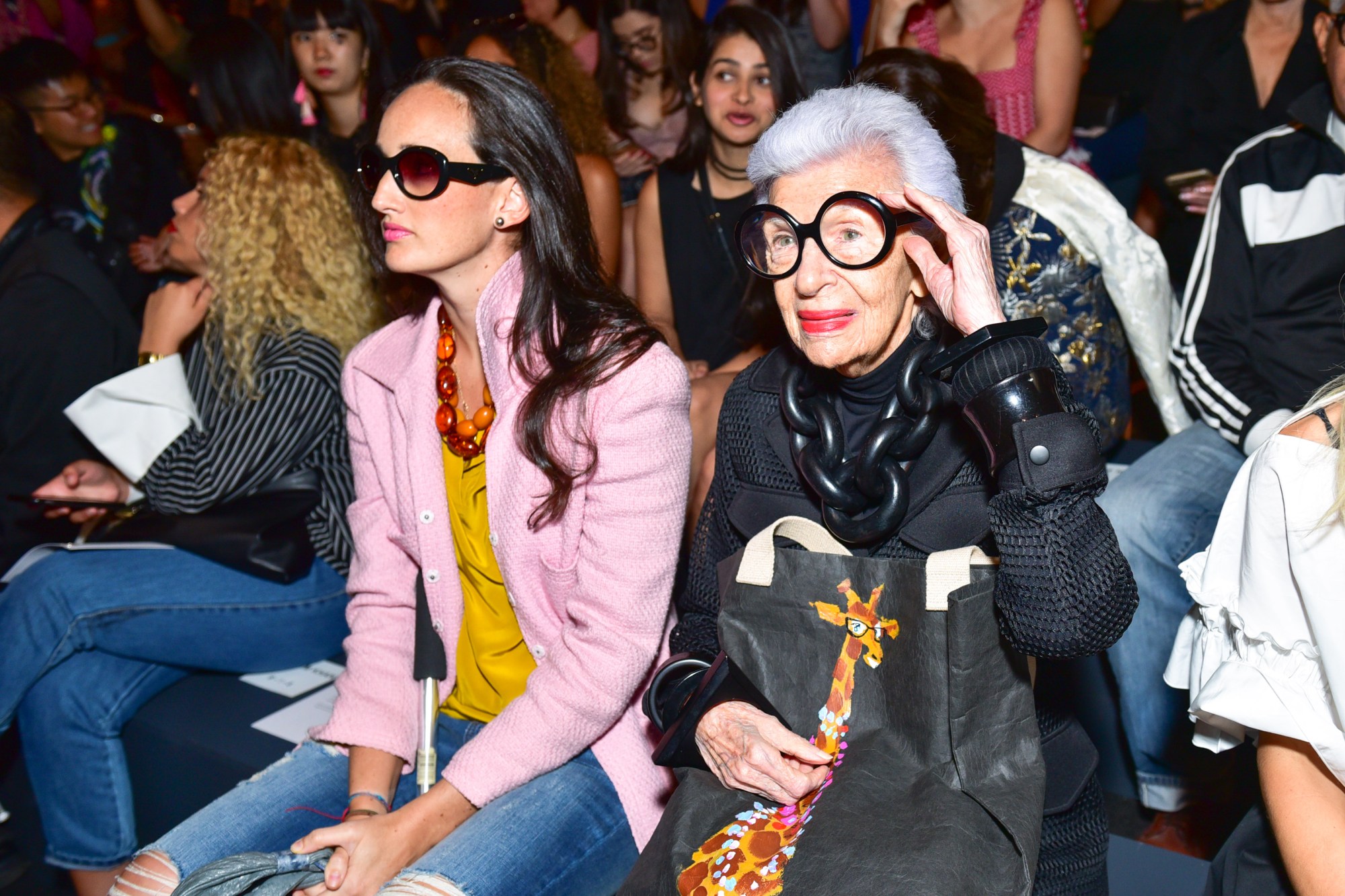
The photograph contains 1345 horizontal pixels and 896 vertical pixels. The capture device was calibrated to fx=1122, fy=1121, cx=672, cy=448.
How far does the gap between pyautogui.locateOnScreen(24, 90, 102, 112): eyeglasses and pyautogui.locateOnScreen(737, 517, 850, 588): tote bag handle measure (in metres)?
4.09

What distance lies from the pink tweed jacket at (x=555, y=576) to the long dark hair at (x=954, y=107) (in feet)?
3.17

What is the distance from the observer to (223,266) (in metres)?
2.68

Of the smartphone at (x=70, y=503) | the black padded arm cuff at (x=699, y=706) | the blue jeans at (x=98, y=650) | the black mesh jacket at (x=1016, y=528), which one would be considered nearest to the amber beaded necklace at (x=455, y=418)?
the black mesh jacket at (x=1016, y=528)

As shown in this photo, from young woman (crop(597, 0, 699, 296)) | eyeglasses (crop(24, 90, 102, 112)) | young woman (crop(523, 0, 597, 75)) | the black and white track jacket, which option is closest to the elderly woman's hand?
the black and white track jacket

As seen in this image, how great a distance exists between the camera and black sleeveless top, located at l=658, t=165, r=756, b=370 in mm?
3416

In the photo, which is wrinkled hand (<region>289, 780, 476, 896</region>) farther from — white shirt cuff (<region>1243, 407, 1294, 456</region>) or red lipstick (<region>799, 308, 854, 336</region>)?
white shirt cuff (<region>1243, 407, 1294, 456</region>)

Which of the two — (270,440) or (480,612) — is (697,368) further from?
(480,612)

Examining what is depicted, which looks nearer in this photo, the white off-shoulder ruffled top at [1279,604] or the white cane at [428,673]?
the white off-shoulder ruffled top at [1279,604]

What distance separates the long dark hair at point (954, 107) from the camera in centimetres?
248

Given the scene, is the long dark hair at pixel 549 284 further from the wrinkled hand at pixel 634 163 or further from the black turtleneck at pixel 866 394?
the wrinkled hand at pixel 634 163

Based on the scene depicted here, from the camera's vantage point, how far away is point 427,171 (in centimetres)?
199

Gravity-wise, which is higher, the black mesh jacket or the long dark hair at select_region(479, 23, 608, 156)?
the long dark hair at select_region(479, 23, 608, 156)

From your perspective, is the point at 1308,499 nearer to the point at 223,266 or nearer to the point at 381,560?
the point at 381,560

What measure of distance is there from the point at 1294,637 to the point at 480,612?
4.36ft
